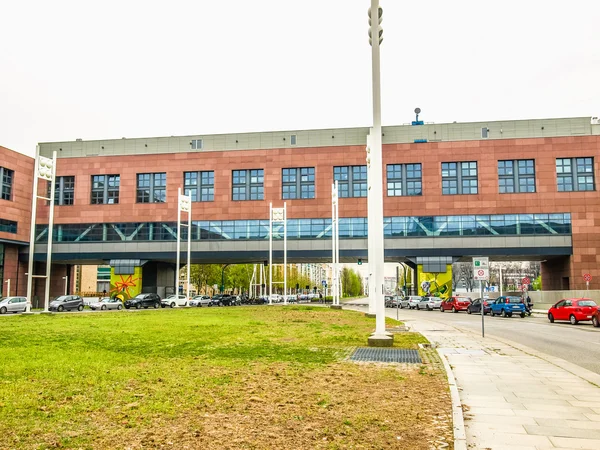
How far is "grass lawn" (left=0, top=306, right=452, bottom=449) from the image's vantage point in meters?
5.80

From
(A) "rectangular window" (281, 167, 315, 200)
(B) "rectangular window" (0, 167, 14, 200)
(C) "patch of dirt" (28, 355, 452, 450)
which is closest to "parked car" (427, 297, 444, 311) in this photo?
(A) "rectangular window" (281, 167, 315, 200)

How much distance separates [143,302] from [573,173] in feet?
164

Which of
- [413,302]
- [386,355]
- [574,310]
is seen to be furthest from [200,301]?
[386,355]

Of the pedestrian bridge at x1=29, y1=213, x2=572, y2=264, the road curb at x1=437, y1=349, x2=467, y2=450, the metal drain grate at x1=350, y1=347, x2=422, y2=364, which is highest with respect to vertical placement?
the pedestrian bridge at x1=29, y1=213, x2=572, y2=264

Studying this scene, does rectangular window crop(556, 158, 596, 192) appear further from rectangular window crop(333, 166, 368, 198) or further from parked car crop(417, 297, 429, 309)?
rectangular window crop(333, 166, 368, 198)

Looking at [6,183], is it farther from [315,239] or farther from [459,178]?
[459,178]

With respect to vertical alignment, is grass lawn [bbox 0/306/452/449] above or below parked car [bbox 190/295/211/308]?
above

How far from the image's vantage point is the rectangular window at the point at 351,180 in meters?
68.8

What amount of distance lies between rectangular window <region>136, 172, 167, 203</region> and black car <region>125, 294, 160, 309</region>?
16.0 m

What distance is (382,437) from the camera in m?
5.95

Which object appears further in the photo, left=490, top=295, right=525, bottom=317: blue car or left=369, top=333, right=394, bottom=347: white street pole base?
left=490, top=295, right=525, bottom=317: blue car

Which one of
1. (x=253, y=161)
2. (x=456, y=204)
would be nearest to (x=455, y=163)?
(x=456, y=204)

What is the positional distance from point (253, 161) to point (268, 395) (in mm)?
64143

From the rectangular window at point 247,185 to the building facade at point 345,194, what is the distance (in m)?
0.15
